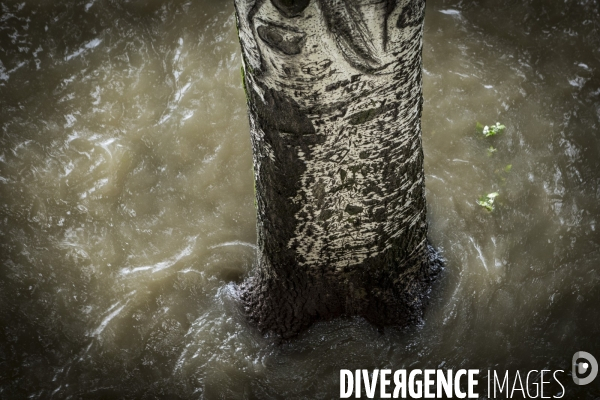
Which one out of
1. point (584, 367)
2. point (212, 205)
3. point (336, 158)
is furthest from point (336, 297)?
point (584, 367)

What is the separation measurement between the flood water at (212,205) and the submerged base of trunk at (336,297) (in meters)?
0.07

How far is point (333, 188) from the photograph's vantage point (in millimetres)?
2512

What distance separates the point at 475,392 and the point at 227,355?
1.26 m

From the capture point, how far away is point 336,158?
2395mm

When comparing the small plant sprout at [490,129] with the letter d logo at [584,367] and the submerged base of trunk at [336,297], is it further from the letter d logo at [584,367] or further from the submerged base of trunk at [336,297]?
the letter d logo at [584,367]

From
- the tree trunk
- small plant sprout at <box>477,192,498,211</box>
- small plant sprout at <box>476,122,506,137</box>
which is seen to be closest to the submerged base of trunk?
the tree trunk

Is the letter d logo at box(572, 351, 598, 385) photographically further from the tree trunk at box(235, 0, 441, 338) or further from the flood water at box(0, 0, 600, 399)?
the tree trunk at box(235, 0, 441, 338)

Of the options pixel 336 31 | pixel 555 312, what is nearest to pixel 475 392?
pixel 555 312

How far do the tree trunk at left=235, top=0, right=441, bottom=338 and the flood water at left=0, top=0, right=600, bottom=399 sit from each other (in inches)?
10.6

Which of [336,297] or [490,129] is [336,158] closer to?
[336,297]

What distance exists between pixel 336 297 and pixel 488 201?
3.96ft

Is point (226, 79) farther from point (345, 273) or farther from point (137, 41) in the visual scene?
point (345, 273)

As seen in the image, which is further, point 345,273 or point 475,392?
point 475,392

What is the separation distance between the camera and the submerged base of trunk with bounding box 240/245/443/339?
120 inches
